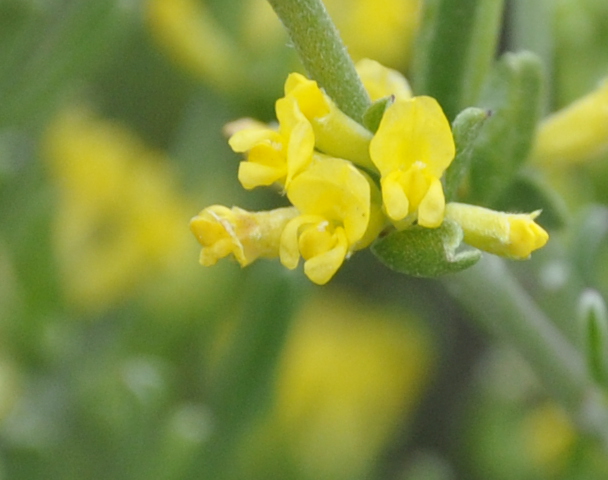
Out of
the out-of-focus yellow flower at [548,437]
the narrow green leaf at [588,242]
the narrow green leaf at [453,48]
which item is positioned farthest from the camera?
the out-of-focus yellow flower at [548,437]

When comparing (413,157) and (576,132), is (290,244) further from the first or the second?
(576,132)

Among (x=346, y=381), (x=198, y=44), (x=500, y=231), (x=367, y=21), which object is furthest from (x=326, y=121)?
(x=346, y=381)

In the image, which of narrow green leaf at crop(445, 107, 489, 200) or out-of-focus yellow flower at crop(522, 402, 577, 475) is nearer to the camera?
narrow green leaf at crop(445, 107, 489, 200)

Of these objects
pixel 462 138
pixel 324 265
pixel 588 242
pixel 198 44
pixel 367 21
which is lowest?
pixel 324 265

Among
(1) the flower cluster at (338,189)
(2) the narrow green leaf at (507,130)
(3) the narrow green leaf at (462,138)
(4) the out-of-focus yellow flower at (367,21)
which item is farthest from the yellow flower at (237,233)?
(4) the out-of-focus yellow flower at (367,21)

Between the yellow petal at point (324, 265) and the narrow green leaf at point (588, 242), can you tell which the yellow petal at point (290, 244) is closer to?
the yellow petal at point (324, 265)

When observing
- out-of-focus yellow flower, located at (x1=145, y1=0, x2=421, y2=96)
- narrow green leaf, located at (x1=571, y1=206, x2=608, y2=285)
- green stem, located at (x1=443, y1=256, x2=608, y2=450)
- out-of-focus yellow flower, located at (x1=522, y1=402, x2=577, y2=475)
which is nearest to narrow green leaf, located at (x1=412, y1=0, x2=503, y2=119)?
green stem, located at (x1=443, y1=256, x2=608, y2=450)

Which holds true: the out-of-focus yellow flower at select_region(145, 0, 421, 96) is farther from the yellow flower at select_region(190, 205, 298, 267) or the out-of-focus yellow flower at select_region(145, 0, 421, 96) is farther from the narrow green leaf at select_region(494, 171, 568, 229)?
the yellow flower at select_region(190, 205, 298, 267)
